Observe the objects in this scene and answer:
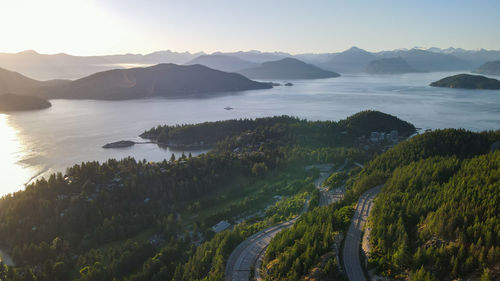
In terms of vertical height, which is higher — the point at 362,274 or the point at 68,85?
the point at 68,85

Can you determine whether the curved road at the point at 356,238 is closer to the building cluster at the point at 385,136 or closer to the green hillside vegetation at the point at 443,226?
the green hillside vegetation at the point at 443,226

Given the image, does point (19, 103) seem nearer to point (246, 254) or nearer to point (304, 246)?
point (246, 254)

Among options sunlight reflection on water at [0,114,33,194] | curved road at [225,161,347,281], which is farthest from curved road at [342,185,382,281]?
sunlight reflection on water at [0,114,33,194]

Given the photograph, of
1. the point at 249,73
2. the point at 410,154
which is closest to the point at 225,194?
the point at 410,154

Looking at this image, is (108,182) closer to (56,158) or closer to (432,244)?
(56,158)

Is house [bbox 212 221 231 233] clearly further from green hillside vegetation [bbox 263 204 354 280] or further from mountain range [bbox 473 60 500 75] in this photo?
mountain range [bbox 473 60 500 75]

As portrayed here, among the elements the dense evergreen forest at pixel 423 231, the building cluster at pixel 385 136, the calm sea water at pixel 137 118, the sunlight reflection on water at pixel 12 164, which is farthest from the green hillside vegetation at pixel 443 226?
the calm sea water at pixel 137 118

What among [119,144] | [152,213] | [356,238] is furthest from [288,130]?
[356,238]
